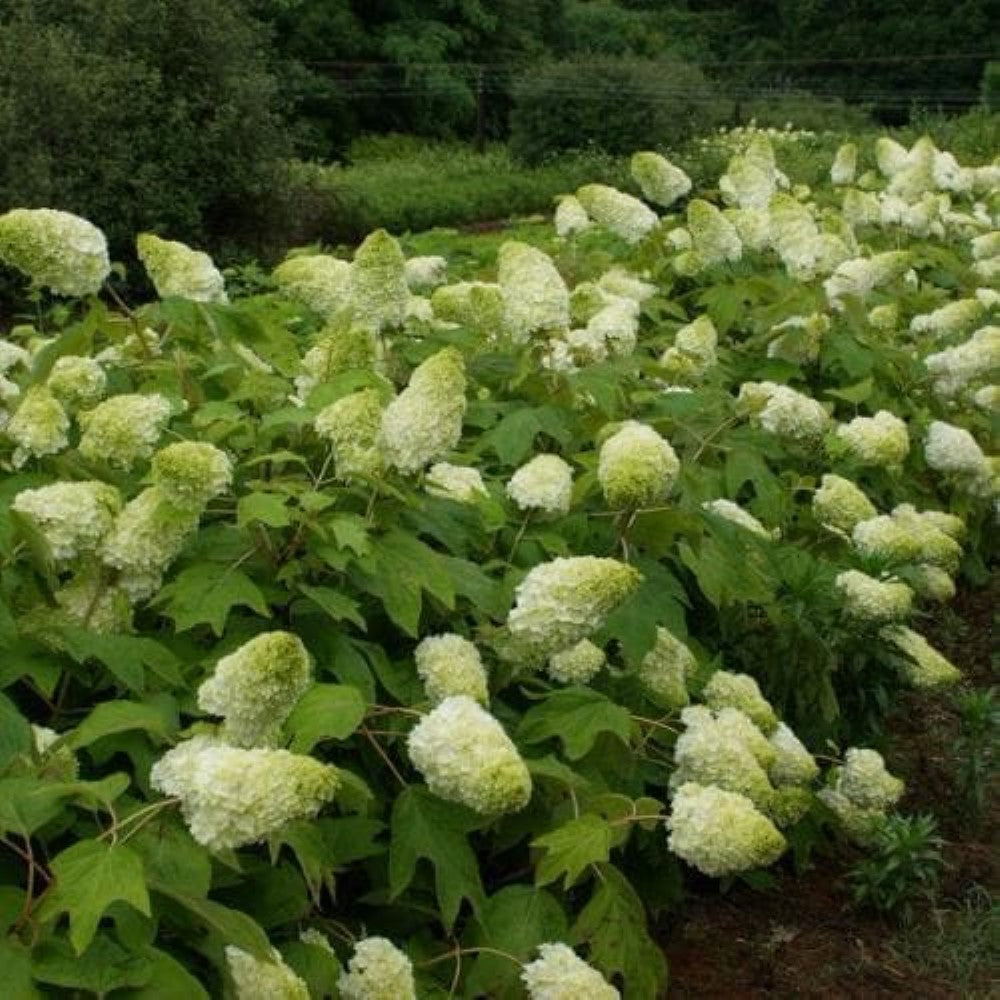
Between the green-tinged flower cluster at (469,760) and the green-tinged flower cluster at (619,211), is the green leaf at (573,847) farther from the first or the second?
the green-tinged flower cluster at (619,211)

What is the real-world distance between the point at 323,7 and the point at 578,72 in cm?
974

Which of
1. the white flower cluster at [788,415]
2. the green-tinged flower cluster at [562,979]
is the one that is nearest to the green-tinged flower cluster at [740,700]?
the green-tinged flower cluster at [562,979]

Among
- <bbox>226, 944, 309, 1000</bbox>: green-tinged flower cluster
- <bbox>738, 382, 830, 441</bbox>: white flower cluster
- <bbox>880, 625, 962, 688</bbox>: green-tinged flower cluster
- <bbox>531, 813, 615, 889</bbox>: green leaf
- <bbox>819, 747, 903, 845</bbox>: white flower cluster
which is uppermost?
<bbox>226, 944, 309, 1000</bbox>: green-tinged flower cluster

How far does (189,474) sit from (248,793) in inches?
26.4

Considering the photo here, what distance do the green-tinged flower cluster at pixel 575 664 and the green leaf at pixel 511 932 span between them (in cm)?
45

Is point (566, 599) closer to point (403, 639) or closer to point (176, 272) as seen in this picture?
point (403, 639)

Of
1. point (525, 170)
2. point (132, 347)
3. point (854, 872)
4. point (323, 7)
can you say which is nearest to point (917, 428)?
point (854, 872)

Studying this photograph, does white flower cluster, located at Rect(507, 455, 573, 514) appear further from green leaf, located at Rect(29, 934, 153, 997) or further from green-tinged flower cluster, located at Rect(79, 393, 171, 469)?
green leaf, located at Rect(29, 934, 153, 997)

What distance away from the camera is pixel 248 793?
6.53 ft

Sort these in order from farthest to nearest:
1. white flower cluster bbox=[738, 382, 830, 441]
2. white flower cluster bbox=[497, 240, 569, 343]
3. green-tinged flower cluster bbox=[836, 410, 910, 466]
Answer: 1. green-tinged flower cluster bbox=[836, 410, 910, 466]
2. white flower cluster bbox=[738, 382, 830, 441]
3. white flower cluster bbox=[497, 240, 569, 343]

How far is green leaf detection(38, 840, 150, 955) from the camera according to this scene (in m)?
1.83

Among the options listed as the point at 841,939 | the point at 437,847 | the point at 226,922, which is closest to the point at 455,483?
the point at 437,847

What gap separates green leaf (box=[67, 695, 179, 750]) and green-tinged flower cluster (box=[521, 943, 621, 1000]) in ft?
2.34

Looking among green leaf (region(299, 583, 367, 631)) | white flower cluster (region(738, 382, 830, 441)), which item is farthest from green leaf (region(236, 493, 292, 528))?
white flower cluster (region(738, 382, 830, 441))
